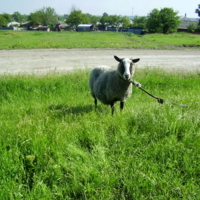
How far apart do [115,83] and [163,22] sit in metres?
67.7

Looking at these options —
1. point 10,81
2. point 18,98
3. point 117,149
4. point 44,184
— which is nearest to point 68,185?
point 44,184

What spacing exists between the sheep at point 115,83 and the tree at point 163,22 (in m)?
62.7

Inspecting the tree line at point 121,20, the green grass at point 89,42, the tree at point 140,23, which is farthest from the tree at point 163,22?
the green grass at point 89,42

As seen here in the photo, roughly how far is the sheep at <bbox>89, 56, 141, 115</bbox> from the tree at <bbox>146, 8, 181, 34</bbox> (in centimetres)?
6275

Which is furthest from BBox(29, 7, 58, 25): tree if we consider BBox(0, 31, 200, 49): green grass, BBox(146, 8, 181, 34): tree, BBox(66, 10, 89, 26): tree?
BBox(0, 31, 200, 49): green grass

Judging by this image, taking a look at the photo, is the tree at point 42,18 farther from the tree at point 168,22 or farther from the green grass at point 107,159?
the green grass at point 107,159

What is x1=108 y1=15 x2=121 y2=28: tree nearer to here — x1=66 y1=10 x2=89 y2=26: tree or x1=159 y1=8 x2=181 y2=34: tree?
x1=66 y1=10 x2=89 y2=26: tree

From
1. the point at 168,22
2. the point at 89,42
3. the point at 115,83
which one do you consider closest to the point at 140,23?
the point at 168,22

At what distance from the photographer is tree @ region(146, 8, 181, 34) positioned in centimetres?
6269

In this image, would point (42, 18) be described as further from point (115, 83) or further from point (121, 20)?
point (115, 83)

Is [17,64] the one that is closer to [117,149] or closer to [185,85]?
[185,85]

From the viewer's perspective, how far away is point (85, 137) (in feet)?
9.68

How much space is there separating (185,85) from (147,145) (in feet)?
18.7

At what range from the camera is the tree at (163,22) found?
206ft
